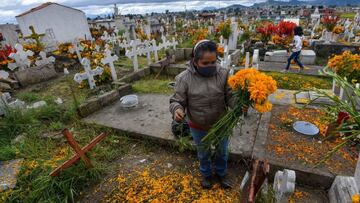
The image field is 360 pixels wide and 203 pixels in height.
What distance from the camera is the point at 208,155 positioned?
2.54m

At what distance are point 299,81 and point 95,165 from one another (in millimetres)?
5657

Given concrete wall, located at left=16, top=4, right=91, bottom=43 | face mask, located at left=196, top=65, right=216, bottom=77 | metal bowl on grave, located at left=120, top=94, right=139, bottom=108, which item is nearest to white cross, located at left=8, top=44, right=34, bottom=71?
metal bowl on grave, located at left=120, top=94, right=139, bottom=108

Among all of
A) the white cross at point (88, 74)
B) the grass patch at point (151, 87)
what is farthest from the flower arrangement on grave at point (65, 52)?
the grass patch at point (151, 87)

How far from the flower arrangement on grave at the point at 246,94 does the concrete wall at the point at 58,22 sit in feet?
47.2

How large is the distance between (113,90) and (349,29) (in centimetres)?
1425

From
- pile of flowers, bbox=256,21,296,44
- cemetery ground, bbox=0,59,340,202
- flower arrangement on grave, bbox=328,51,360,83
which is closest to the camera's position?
cemetery ground, bbox=0,59,340,202

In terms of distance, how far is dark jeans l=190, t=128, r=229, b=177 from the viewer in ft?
7.74

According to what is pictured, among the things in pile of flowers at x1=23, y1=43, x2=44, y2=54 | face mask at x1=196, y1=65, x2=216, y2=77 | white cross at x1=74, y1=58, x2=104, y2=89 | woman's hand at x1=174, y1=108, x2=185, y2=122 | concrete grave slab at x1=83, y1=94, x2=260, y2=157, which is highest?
face mask at x1=196, y1=65, x2=216, y2=77

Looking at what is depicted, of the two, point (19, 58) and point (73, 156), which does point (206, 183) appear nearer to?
point (73, 156)

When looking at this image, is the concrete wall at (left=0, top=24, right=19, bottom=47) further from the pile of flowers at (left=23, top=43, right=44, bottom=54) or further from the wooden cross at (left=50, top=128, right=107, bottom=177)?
the wooden cross at (left=50, top=128, right=107, bottom=177)

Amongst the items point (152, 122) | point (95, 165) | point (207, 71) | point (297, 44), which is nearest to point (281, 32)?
point (297, 44)

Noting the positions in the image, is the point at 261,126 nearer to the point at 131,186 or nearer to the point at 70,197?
the point at 131,186

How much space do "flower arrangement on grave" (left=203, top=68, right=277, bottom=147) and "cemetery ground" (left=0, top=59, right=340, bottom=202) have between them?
108cm

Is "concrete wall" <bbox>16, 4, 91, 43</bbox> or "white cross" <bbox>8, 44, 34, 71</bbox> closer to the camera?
"white cross" <bbox>8, 44, 34, 71</bbox>
